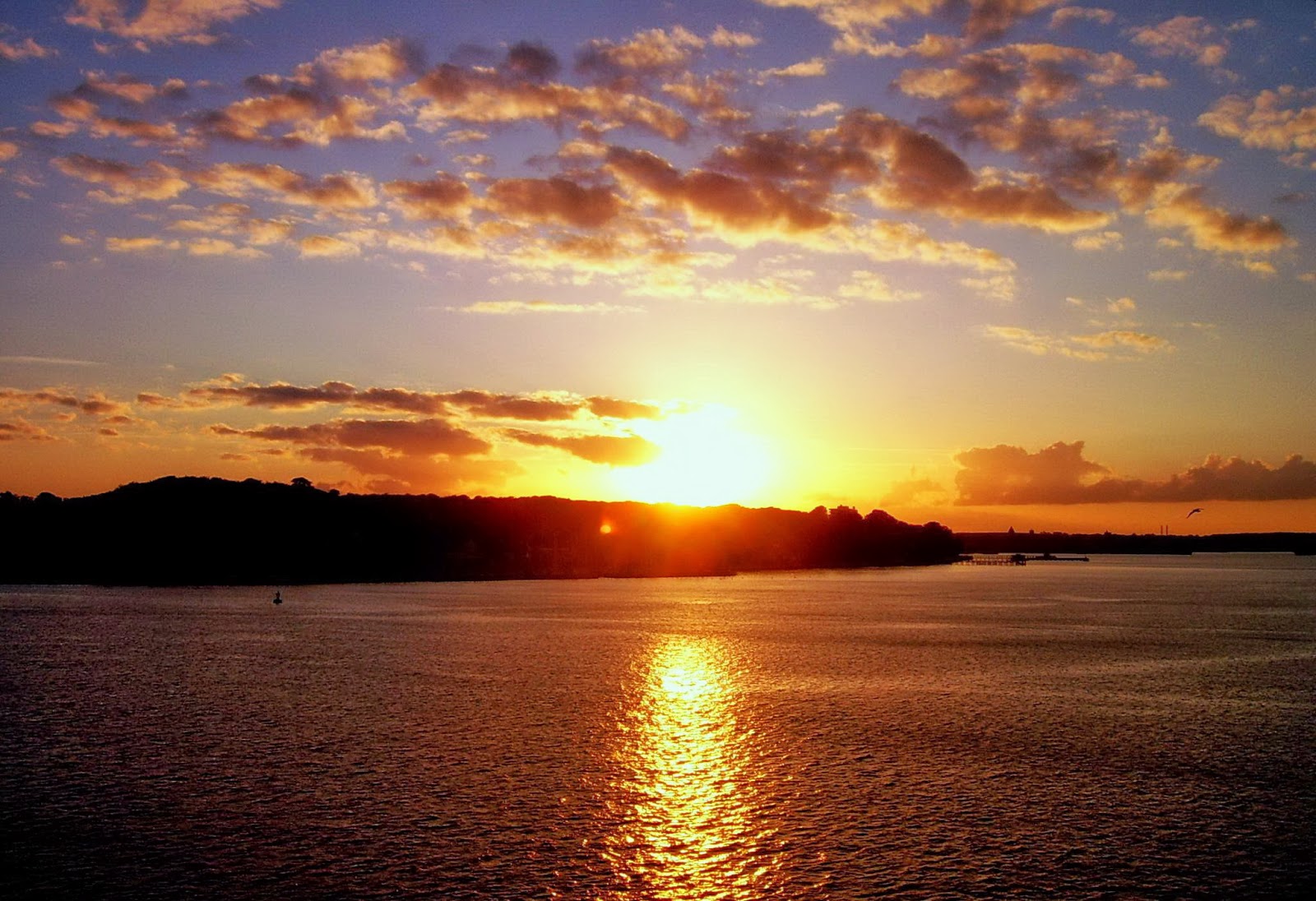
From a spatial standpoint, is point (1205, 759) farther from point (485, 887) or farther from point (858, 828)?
point (485, 887)

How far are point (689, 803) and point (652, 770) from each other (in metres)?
4.90

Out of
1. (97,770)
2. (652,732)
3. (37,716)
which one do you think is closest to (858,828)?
(652,732)

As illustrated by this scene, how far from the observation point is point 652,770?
120 ft

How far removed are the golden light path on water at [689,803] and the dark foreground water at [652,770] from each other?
0.49 feet

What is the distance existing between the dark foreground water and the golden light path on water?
0.15 m

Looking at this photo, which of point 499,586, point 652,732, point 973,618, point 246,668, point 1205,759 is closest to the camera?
point 1205,759

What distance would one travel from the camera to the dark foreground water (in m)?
25.0

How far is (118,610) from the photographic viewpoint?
11331 cm

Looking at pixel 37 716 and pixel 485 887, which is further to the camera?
pixel 37 716

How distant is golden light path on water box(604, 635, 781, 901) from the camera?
81.3 feet

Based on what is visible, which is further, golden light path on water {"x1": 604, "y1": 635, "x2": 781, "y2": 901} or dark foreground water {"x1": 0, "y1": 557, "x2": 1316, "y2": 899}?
dark foreground water {"x1": 0, "y1": 557, "x2": 1316, "y2": 899}

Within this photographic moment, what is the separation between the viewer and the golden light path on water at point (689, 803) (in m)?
24.8

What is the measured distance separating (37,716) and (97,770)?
12806 mm

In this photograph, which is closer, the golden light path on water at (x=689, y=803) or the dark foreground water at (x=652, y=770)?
the golden light path on water at (x=689, y=803)
